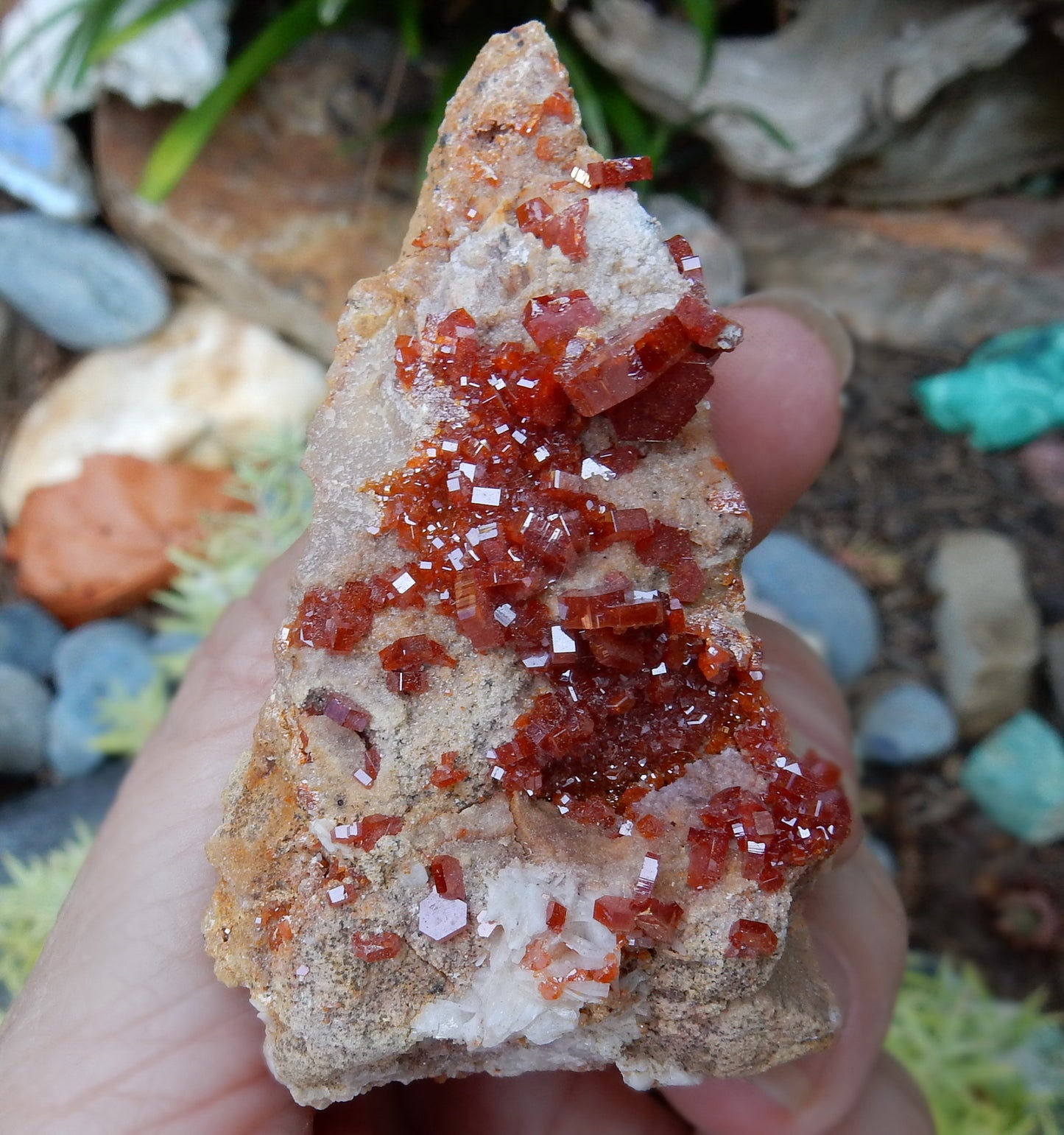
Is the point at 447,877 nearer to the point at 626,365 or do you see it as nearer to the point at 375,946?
the point at 375,946

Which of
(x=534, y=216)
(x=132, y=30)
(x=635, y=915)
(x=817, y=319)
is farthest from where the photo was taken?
(x=132, y=30)

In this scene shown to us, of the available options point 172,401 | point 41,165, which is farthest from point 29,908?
point 41,165

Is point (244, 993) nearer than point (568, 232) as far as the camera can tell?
No

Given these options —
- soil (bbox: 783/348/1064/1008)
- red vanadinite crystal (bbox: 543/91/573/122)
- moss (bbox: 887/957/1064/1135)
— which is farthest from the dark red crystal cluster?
soil (bbox: 783/348/1064/1008)

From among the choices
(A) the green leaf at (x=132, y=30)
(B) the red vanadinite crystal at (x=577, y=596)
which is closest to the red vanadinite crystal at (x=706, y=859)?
(B) the red vanadinite crystal at (x=577, y=596)

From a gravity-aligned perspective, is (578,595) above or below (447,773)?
above

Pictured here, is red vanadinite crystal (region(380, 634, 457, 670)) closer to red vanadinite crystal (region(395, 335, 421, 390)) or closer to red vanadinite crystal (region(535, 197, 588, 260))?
red vanadinite crystal (region(395, 335, 421, 390))

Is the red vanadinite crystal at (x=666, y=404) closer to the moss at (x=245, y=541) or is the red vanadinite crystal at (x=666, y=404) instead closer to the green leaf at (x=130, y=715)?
the moss at (x=245, y=541)
